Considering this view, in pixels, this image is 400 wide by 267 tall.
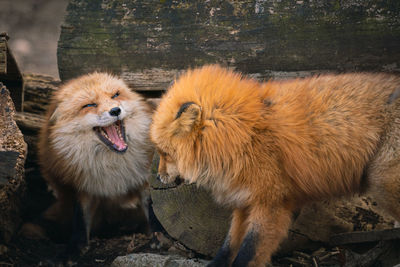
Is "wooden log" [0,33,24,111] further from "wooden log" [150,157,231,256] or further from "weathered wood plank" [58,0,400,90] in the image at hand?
"wooden log" [150,157,231,256]

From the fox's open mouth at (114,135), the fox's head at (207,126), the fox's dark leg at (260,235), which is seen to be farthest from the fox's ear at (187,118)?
the fox's open mouth at (114,135)

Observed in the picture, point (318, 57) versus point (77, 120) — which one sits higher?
point (318, 57)

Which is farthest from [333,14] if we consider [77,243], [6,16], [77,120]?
[6,16]

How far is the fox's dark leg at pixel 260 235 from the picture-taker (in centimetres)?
252

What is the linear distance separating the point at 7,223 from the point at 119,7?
2133 mm

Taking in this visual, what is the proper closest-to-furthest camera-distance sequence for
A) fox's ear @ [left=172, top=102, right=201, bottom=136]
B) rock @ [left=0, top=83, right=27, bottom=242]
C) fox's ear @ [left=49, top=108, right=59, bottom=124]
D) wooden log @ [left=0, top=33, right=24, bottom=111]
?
fox's ear @ [left=172, top=102, right=201, bottom=136] → rock @ [left=0, top=83, right=27, bottom=242] → wooden log @ [left=0, top=33, right=24, bottom=111] → fox's ear @ [left=49, top=108, right=59, bottom=124]

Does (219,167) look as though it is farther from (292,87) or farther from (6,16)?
(6,16)

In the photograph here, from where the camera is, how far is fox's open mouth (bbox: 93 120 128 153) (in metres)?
3.56

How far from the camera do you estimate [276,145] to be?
2521mm

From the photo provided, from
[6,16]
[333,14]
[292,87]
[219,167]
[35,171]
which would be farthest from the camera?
[6,16]

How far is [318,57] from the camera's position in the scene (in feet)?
11.3

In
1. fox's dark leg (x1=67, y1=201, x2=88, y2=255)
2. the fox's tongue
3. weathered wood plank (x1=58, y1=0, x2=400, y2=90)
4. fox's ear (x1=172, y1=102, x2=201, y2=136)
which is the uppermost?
weathered wood plank (x1=58, y1=0, x2=400, y2=90)

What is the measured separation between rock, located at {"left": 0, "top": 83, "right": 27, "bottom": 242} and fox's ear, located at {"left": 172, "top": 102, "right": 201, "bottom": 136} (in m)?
1.07

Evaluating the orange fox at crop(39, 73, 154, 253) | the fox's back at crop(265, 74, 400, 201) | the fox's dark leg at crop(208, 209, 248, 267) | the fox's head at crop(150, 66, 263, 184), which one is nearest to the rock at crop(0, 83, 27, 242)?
the orange fox at crop(39, 73, 154, 253)
